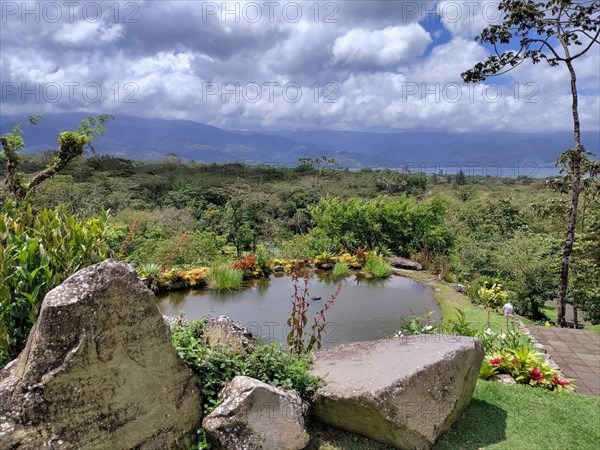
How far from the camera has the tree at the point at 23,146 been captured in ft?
25.3

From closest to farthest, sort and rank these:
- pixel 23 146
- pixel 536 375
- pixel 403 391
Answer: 1. pixel 403 391
2. pixel 536 375
3. pixel 23 146

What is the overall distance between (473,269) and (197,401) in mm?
11407

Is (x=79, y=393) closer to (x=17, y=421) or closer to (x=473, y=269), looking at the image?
(x=17, y=421)

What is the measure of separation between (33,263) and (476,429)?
162 inches

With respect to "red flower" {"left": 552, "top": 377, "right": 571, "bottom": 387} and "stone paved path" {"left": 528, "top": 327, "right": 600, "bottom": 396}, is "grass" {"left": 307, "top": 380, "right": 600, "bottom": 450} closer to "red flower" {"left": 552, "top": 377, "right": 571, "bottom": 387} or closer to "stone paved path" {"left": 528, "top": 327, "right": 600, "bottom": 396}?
"red flower" {"left": 552, "top": 377, "right": 571, "bottom": 387}

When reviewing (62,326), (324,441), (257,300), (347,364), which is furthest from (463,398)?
(257,300)

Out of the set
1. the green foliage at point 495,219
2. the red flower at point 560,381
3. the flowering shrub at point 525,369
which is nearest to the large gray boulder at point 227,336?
the flowering shrub at point 525,369

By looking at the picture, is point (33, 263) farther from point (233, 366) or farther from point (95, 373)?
point (233, 366)

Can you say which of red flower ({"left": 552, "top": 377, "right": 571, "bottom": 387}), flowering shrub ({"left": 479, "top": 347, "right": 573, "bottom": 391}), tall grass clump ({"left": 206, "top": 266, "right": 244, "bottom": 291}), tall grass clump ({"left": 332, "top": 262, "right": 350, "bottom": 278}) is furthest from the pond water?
red flower ({"left": 552, "top": 377, "right": 571, "bottom": 387})

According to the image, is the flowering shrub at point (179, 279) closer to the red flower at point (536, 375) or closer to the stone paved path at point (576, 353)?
the stone paved path at point (576, 353)

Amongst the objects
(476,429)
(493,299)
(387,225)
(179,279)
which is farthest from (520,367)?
(387,225)

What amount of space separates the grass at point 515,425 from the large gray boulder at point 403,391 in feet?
0.38

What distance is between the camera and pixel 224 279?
9570 mm

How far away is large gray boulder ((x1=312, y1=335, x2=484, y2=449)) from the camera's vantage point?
329 cm
